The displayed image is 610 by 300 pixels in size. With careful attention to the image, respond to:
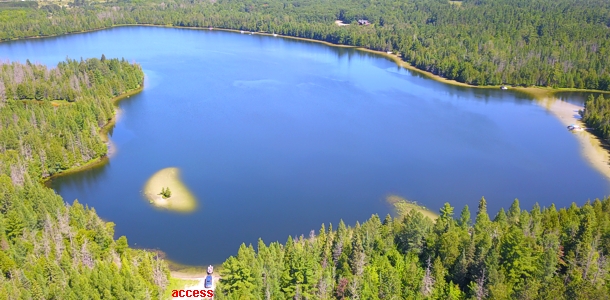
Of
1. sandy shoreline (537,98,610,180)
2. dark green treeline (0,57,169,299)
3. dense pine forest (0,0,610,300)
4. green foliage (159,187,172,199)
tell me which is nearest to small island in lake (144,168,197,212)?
green foliage (159,187,172,199)

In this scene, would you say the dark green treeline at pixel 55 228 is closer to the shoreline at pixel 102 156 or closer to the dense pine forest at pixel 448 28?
the shoreline at pixel 102 156

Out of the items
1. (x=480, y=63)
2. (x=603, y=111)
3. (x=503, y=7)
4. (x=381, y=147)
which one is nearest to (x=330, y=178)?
(x=381, y=147)

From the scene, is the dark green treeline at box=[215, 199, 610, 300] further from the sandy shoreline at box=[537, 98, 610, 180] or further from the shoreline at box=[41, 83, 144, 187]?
the shoreline at box=[41, 83, 144, 187]

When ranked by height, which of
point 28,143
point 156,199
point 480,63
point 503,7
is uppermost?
point 503,7

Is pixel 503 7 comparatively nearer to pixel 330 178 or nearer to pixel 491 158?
pixel 491 158

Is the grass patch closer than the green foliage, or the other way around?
the grass patch

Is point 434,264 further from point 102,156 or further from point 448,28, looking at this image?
point 448,28
